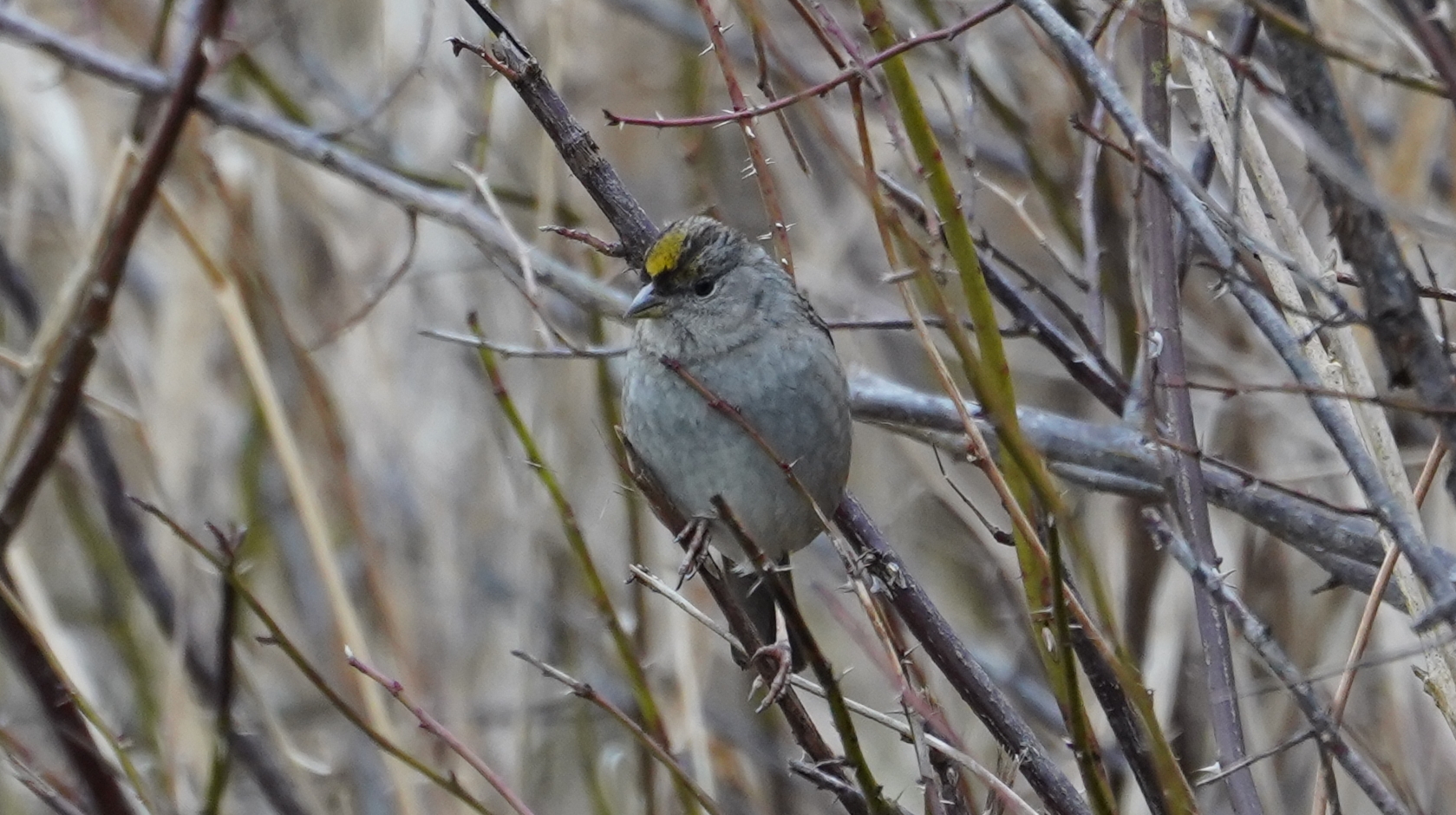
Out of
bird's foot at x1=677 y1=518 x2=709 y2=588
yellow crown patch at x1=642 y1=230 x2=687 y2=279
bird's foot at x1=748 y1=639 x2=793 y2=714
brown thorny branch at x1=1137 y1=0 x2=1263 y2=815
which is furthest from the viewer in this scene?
yellow crown patch at x1=642 y1=230 x2=687 y2=279

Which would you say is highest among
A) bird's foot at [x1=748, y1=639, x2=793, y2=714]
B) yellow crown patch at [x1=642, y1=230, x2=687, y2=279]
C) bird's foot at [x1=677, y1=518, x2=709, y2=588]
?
yellow crown patch at [x1=642, y1=230, x2=687, y2=279]

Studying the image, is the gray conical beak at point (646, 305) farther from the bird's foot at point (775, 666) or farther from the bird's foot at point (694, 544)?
the bird's foot at point (775, 666)

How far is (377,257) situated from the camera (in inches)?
172

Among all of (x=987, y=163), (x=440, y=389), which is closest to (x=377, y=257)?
(x=440, y=389)

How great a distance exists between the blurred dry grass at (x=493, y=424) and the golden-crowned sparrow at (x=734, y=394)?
283mm

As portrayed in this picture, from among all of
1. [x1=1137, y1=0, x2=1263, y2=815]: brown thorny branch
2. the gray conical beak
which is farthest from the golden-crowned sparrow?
[x1=1137, y1=0, x2=1263, y2=815]: brown thorny branch

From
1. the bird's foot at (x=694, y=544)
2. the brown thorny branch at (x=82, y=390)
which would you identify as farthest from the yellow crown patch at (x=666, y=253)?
the brown thorny branch at (x=82, y=390)

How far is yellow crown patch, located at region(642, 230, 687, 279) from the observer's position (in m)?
3.00

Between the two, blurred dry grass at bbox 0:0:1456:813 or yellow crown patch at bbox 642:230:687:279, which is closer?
yellow crown patch at bbox 642:230:687:279

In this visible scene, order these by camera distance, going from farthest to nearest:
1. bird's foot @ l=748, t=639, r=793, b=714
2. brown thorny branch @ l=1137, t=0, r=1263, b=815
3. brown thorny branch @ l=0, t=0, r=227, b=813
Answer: brown thorny branch @ l=0, t=0, r=227, b=813 < bird's foot @ l=748, t=639, r=793, b=714 < brown thorny branch @ l=1137, t=0, r=1263, b=815

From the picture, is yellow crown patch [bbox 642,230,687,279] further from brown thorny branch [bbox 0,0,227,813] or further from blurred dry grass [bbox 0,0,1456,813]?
brown thorny branch [bbox 0,0,227,813]

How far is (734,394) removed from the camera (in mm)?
2928

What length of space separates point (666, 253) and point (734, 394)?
1.06 ft

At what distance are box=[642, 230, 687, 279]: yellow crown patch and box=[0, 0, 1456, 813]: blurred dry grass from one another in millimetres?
353
